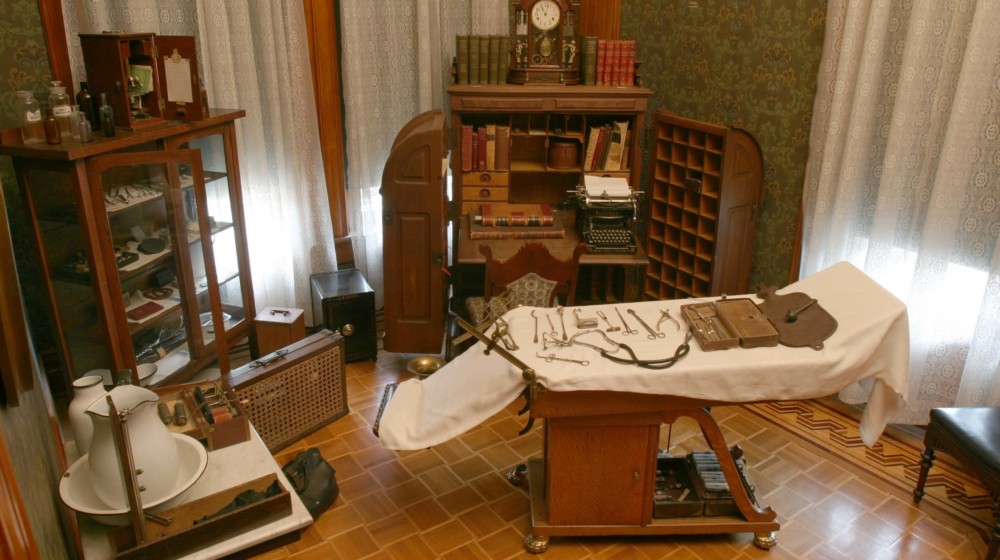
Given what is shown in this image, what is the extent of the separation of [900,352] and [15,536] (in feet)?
10.2

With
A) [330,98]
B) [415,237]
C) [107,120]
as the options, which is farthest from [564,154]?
[107,120]

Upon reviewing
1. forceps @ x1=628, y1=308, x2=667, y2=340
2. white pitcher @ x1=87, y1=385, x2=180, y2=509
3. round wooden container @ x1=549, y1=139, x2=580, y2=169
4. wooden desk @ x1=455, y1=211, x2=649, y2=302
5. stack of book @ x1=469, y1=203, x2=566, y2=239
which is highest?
round wooden container @ x1=549, y1=139, x2=580, y2=169

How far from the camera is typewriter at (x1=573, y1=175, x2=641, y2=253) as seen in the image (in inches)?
187

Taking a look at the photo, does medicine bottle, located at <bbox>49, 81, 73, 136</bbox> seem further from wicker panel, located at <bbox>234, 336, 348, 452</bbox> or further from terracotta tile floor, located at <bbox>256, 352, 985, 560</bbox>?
terracotta tile floor, located at <bbox>256, 352, 985, 560</bbox>

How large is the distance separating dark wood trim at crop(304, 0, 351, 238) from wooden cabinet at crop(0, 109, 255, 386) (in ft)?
3.33

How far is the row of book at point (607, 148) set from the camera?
16.3ft

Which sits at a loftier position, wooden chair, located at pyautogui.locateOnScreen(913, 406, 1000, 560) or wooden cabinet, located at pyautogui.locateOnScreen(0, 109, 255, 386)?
wooden cabinet, located at pyautogui.locateOnScreen(0, 109, 255, 386)

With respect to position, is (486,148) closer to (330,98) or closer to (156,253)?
(330,98)

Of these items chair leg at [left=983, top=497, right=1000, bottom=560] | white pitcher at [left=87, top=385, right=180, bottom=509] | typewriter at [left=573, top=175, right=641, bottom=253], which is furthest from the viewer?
typewriter at [left=573, top=175, right=641, bottom=253]

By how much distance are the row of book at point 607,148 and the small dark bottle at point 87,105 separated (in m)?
2.88

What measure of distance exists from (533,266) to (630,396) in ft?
4.55

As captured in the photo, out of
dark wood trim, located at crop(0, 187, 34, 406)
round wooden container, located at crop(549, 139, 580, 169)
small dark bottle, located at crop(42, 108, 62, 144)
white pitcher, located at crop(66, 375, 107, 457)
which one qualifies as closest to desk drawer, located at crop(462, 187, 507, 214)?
round wooden container, located at crop(549, 139, 580, 169)

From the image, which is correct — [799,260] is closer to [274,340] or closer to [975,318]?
[975,318]

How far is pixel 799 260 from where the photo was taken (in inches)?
185
